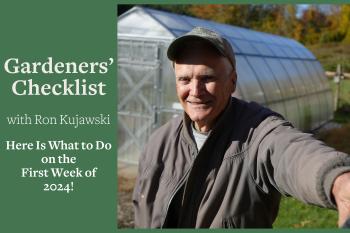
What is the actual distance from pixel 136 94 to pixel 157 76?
0.68 m

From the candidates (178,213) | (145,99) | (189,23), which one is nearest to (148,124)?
(145,99)

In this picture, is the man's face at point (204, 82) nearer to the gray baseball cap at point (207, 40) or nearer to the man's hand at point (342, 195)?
the gray baseball cap at point (207, 40)

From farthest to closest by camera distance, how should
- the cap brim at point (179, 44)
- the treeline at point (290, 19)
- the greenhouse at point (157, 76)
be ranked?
the treeline at point (290, 19), the greenhouse at point (157, 76), the cap brim at point (179, 44)

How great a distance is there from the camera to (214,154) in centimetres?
184

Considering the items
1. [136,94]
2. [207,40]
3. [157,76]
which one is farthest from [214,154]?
[136,94]

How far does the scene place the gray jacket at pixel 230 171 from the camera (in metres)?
1.57

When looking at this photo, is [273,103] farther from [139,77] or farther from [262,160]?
[262,160]

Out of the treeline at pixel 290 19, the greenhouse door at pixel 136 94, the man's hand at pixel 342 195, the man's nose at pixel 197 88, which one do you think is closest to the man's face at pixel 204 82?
the man's nose at pixel 197 88

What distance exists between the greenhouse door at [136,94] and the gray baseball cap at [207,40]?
6347mm

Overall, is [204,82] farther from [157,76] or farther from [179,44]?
[157,76]

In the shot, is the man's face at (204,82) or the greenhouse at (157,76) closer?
the man's face at (204,82)

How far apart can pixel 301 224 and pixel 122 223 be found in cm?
234

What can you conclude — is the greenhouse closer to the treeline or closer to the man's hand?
the man's hand

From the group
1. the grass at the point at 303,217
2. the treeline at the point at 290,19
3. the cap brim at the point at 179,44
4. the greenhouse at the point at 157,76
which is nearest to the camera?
the cap brim at the point at 179,44
